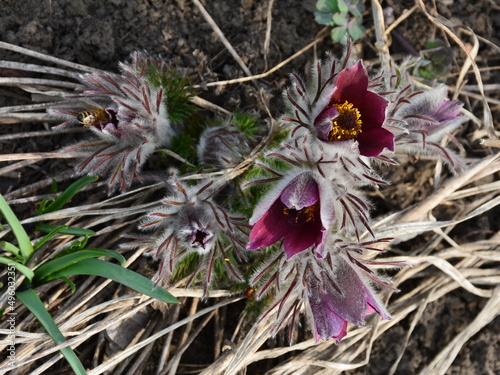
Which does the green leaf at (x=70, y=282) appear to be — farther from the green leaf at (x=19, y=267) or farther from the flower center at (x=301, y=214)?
the flower center at (x=301, y=214)

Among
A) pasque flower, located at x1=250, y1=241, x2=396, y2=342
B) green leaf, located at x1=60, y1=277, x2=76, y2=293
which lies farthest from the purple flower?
green leaf, located at x1=60, y1=277, x2=76, y2=293

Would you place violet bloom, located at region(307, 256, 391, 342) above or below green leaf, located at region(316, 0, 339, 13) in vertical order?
below

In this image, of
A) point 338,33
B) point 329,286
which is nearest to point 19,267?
point 329,286

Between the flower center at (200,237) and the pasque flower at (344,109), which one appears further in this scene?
the flower center at (200,237)

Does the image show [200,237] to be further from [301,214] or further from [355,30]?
[355,30]

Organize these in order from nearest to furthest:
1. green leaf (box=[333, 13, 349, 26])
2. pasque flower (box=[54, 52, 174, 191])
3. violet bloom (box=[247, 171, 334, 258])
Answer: violet bloom (box=[247, 171, 334, 258]) < pasque flower (box=[54, 52, 174, 191]) < green leaf (box=[333, 13, 349, 26])

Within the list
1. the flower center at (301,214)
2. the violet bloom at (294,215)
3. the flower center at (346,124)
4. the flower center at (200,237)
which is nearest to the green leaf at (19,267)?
the flower center at (200,237)

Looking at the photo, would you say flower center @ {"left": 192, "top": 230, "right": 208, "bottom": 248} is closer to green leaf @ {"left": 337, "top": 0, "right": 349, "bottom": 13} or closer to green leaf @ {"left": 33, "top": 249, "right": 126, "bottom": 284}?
green leaf @ {"left": 33, "top": 249, "right": 126, "bottom": 284}
